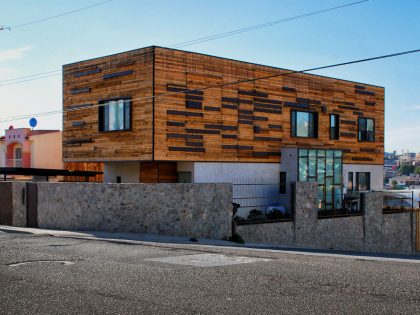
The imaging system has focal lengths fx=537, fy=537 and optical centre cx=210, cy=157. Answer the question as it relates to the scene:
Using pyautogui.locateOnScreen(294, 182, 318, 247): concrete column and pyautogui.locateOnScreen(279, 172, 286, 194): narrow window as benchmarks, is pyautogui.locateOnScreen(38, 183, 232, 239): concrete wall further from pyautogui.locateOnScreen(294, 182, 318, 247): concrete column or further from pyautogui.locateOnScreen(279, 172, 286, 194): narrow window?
pyautogui.locateOnScreen(279, 172, 286, 194): narrow window

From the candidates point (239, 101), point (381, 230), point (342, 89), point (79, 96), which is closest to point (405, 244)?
point (381, 230)

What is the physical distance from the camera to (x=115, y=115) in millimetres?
26984

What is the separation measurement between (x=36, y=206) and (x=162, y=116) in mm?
6890

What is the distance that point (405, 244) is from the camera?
98.6ft

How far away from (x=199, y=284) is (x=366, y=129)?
2846 centimetres

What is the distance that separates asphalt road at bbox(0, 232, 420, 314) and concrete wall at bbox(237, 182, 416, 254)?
9.59 metres

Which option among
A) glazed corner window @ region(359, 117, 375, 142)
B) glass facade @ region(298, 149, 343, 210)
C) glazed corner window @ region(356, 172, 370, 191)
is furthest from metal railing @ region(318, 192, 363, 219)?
glazed corner window @ region(359, 117, 375, 142)

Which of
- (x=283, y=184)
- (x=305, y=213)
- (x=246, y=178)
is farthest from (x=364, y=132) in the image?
(x=305, y=213)

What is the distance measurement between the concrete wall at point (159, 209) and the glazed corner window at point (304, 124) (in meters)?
12.8

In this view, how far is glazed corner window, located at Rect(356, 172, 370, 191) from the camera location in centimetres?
3497

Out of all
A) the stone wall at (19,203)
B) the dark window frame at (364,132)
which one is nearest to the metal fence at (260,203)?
the dark window frame at (364,132)

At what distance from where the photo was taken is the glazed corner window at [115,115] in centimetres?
2633

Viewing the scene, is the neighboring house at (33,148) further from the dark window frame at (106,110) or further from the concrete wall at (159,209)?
the concrete wall at (159,209)

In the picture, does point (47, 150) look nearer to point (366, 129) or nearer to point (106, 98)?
point (106, 98)
